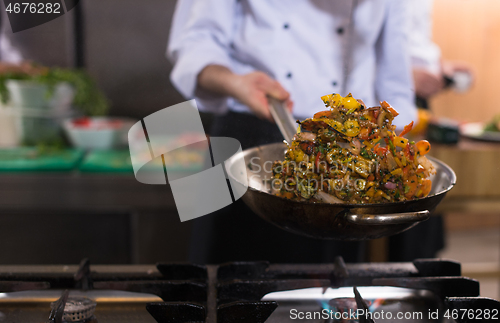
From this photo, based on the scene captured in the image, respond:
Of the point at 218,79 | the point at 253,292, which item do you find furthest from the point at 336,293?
the point at 218,79

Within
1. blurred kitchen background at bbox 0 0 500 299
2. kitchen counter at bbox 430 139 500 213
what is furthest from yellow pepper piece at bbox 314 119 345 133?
kitchen counter at bbox 430 139 500 213

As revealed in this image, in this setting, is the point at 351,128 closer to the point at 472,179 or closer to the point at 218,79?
the point at 218,79

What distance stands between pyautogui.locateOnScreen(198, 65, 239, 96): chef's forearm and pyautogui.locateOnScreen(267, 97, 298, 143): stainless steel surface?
136 millimetres

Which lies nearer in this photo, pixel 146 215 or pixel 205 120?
pixel 205 120

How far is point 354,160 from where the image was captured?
0.65 m

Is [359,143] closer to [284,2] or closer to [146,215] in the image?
[284,2]

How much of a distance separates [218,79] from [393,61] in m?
0.43

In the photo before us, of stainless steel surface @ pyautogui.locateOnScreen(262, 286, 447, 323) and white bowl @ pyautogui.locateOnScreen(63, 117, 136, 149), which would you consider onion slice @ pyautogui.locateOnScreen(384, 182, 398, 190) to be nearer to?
stainless steel surface @ pyautogui.locateOnScreen(262, 286, 447, 323)

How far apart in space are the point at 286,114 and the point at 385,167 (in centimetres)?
22

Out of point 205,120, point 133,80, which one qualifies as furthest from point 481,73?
point 205,120

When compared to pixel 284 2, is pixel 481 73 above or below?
above

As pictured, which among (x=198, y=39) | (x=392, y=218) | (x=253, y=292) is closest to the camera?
(x=392, y=218)

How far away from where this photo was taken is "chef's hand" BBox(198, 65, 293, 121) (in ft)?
2.83

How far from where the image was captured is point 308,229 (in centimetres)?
67
